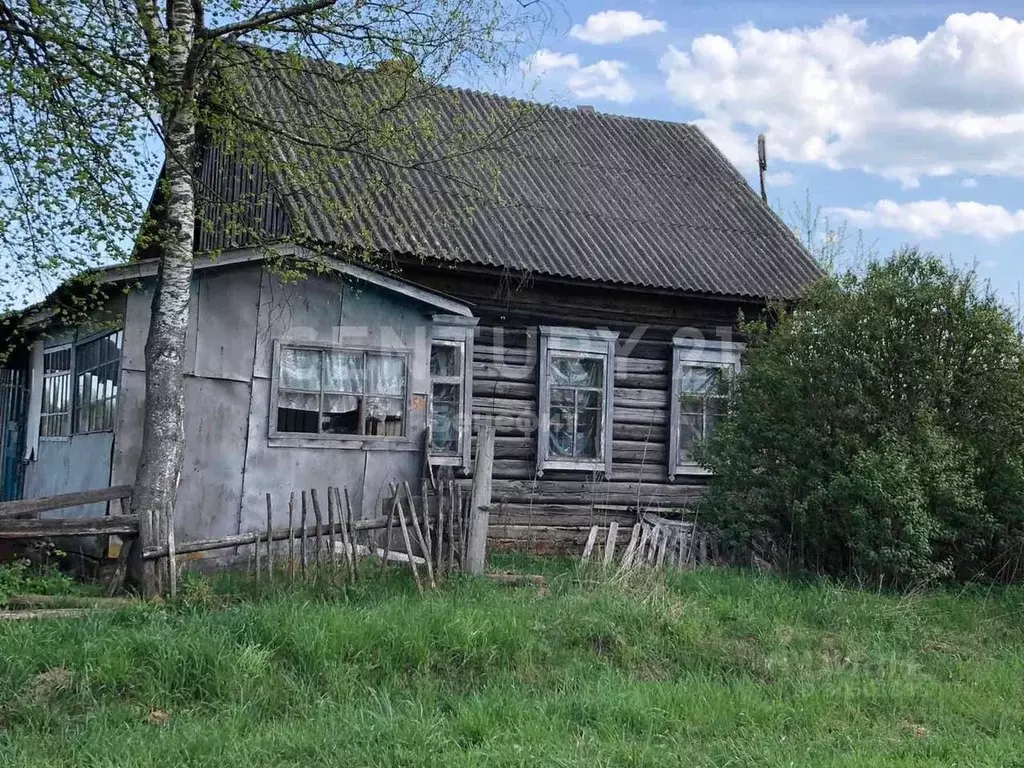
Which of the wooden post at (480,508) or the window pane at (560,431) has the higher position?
the window pane at (560,431)

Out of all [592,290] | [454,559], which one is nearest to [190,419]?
[454,559]

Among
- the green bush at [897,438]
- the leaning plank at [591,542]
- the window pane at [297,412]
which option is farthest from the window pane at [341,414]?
the green bush at [897,438]

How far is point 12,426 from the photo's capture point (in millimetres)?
14305

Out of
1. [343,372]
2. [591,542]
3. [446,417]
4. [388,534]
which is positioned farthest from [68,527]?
[591,542]

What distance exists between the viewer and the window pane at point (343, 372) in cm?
1052

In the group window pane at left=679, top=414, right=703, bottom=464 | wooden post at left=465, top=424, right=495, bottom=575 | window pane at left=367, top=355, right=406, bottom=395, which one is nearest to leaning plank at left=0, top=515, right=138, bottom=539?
wooden post at left=465, top=424, right=495, bottom=575

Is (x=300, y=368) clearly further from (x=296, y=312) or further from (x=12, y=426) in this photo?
(x=12, y=426)

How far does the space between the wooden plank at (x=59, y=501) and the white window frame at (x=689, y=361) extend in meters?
6.41

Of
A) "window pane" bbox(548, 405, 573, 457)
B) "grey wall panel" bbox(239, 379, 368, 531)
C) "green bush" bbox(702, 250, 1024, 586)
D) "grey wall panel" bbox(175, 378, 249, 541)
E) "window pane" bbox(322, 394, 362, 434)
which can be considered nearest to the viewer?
"green bush" bbox(702, 250, 1024, 586)

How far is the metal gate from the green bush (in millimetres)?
9734

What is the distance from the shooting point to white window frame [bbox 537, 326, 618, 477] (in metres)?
11.8

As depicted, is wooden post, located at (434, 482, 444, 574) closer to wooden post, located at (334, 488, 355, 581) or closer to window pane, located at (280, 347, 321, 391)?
wooden post, located at (334, 488, 355, 581)

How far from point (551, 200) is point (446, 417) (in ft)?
11.8

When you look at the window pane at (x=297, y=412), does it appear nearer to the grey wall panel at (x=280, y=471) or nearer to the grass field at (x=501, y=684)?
the grey wall panel at (x=280, y=471)
